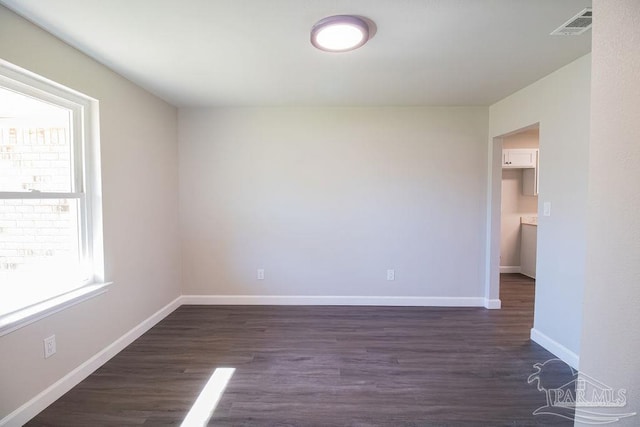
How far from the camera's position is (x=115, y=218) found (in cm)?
238

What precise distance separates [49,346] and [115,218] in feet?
3.29

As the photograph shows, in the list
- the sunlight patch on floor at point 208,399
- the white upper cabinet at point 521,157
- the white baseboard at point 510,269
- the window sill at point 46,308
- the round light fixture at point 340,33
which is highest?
the round light fixture at point 340,33

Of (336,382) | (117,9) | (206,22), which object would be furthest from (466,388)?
(117,9)

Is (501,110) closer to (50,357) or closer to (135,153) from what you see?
(135,153)

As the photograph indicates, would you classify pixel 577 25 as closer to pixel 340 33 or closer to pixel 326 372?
pixel 340 33

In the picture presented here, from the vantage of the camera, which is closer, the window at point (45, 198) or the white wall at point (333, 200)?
the window at point (45, 198)

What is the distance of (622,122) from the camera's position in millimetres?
830

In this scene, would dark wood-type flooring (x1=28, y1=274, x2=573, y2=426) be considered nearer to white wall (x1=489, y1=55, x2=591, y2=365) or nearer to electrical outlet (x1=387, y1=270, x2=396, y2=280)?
white wall (x1=489, y1=55, x2=591, y2=365)

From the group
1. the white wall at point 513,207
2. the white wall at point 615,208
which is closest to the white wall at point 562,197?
the white wall at point 615,208

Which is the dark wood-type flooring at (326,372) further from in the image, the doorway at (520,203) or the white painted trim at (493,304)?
the doorway at (520,203)

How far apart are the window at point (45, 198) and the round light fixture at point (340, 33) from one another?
1.81 m

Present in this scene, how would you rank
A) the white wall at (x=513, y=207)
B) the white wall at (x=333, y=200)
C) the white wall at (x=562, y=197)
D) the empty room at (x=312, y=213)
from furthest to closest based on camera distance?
the white wall at (x=513, y=207), the white wall at (x=333, y=200), the white wall at (x=562, y=197), the empty room at (x=312, y=213)

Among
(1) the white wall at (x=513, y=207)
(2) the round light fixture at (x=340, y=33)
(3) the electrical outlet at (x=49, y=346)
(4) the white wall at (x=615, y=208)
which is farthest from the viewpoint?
(1) the white wall at (x=513, y=207)

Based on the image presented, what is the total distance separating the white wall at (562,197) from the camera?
2150 mm
